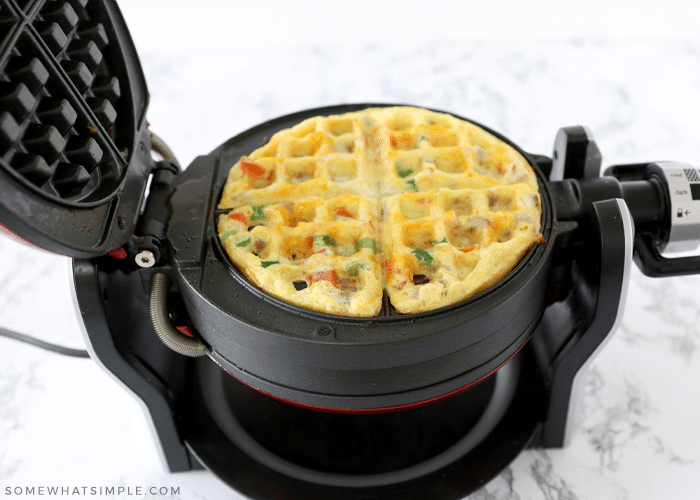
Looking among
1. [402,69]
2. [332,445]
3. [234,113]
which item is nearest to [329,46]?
[402,69]

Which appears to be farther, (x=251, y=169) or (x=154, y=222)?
(x=251, y=169)

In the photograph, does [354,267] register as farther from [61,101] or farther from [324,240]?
[61,101]

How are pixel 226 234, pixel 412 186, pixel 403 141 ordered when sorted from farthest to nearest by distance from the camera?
pixel 403 141 < pixel 412 186 < pixel 226 234

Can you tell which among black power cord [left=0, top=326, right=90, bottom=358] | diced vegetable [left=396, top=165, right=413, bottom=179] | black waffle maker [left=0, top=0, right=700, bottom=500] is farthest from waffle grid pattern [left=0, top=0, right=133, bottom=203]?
black power cord [left=0, top=326, right=90, bottom=358]

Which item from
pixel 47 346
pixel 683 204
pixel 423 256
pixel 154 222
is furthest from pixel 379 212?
pixel 47 346

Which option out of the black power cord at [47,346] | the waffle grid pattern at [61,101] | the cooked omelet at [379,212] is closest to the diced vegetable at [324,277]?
the cooked omelet at [379,212]

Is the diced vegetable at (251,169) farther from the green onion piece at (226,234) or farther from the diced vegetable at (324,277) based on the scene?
the diced vegetable at (324,277)
